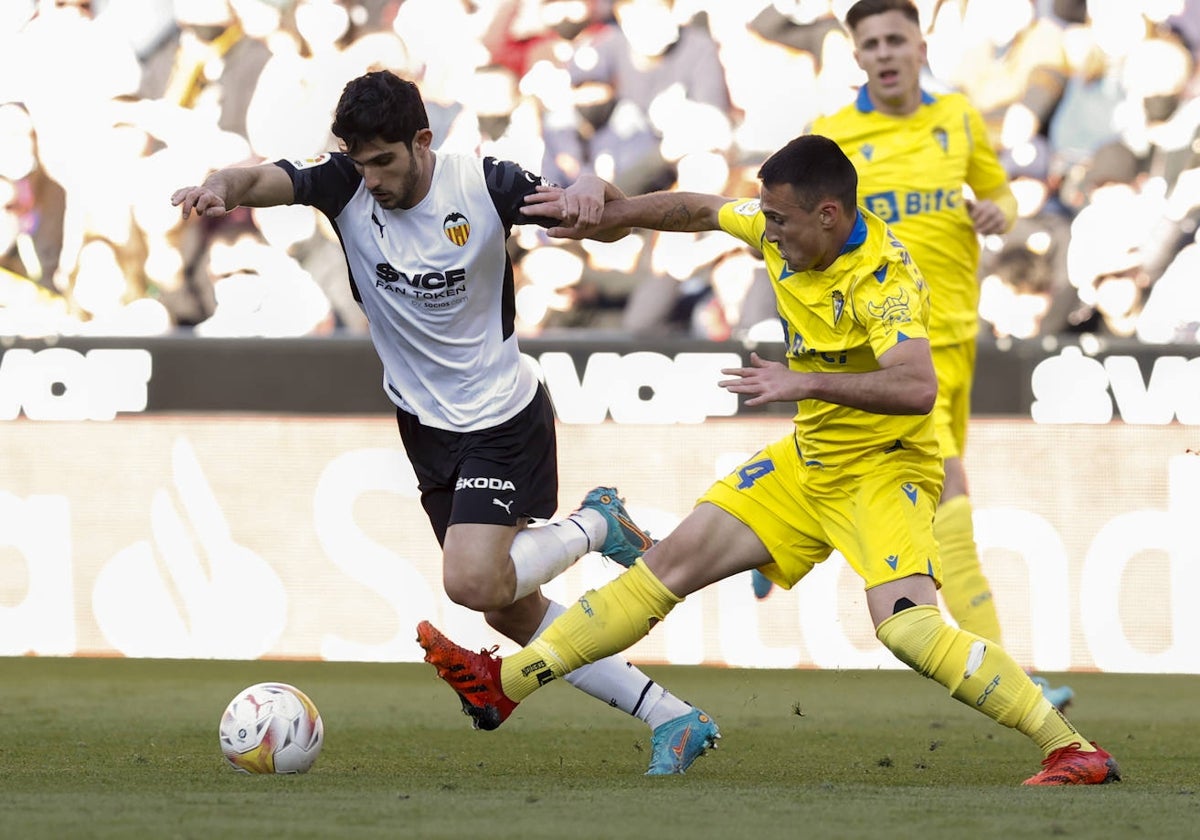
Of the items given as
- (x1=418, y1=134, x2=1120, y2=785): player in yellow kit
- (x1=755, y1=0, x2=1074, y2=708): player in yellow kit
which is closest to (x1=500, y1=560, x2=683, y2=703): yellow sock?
(x1=418, y1=134, x2=1120, y2=785): player in yellow kit

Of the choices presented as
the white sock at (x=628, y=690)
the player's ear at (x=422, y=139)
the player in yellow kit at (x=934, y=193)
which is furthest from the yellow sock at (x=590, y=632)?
the player in yellow kit at (x=934, y=193)

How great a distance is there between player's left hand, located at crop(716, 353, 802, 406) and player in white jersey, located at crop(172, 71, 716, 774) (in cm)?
83

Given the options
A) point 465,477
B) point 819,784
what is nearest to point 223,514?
point 465,477

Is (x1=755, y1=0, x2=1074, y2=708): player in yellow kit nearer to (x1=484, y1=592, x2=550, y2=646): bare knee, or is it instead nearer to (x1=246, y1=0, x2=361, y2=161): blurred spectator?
(x1=484, y1=592, x2=550, y2=646): bare knee

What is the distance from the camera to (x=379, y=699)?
7.05 metres

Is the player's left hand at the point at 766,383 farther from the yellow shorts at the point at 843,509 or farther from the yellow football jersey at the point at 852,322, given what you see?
the yellow shorts at the point at 843,509

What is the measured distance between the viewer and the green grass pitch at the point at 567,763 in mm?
3625

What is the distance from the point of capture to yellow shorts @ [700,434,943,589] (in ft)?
15.0

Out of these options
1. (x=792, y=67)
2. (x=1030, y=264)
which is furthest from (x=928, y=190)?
(x=792, y=67)

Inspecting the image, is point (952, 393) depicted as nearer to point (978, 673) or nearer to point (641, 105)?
point (978, 673)

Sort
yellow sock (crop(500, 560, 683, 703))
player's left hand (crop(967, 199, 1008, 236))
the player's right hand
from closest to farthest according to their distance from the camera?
1. the player's right hand
2. yellow sock (crop(500, 560, 683, 703))
3. player's left hand (crop(967, 199, 1008, 236))

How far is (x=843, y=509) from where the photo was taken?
4684mm

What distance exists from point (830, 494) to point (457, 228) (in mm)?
1281

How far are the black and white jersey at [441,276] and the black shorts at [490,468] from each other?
5 cm
